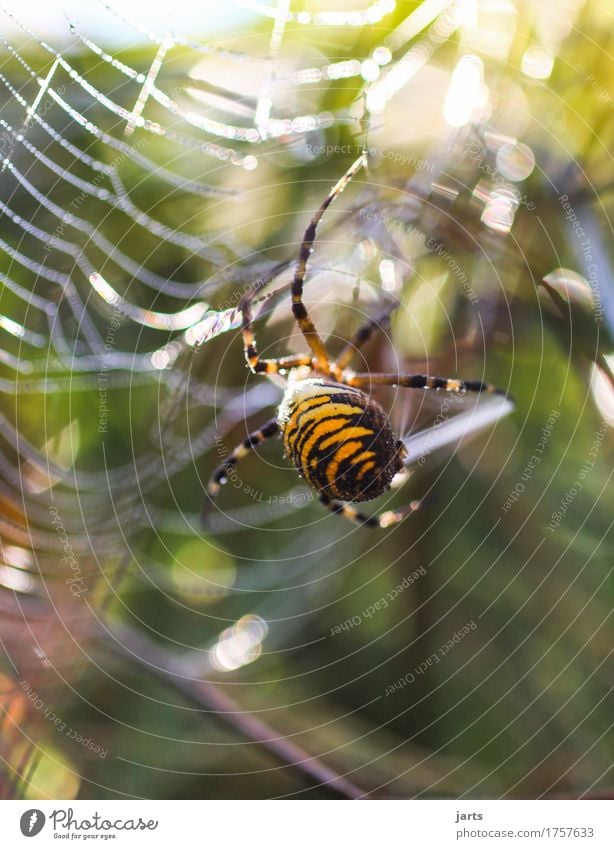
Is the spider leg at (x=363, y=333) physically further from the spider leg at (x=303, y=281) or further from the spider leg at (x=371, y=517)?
the spider leg at (x=371, y=517)

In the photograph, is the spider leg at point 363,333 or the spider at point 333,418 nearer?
the spider at point 333,418

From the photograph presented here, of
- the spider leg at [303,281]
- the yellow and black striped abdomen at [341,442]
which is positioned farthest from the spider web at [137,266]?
the yellow and black striped abdomen at [341,442]

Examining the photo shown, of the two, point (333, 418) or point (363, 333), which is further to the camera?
point (363, 333)

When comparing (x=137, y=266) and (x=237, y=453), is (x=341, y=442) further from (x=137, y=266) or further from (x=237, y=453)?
(x=137, y=266)

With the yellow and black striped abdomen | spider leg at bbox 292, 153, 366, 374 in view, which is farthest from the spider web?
the yellow and black striped abdomen
